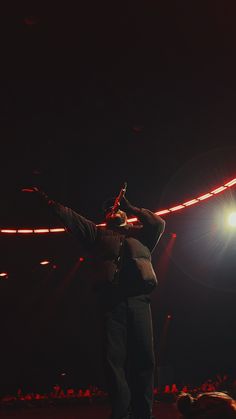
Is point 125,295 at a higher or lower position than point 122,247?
lower

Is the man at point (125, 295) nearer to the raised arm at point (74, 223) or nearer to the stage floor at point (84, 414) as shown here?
the raised arm at point (74, 223)

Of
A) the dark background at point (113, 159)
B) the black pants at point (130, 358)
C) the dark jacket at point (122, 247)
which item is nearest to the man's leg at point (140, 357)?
the black pants at point (130, 358)

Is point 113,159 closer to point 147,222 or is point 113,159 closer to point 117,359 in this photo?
point 147,222

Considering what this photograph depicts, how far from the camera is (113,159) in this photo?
7.00m

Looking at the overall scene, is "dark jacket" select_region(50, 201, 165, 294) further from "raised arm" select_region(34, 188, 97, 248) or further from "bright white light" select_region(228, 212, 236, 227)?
"bright white light" select_region(228, 212, 236, 227)

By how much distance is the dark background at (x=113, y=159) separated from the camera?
4699 millimetres

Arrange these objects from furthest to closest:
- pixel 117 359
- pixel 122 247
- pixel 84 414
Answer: pixel 84 414 → pixel 122 247 → pixel 117 359

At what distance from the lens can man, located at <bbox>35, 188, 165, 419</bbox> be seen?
270 cm

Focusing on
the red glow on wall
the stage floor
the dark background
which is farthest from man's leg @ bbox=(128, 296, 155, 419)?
the red glow on wall

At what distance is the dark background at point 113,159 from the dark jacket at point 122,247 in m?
2.51

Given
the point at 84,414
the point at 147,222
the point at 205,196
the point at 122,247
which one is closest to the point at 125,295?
the point at 122,247

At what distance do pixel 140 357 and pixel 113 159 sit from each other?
4.61 meters

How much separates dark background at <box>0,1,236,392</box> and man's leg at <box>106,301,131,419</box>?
3.26 meters

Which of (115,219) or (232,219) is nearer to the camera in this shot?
(115,219)
